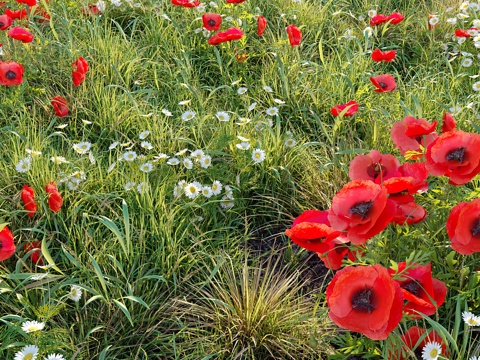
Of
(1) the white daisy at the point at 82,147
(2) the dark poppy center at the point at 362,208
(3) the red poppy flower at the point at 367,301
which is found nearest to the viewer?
(3) the red poppy flower at the point at 367,301

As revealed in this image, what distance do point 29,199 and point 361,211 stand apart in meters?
1.14

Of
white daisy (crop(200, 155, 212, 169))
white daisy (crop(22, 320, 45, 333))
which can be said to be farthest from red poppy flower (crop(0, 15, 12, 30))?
white daisy (crop(22, 320, 45, 333))

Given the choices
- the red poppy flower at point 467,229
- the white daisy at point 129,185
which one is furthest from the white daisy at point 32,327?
the red poppy flower at point 467,229

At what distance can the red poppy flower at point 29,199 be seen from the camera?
202 centimetres

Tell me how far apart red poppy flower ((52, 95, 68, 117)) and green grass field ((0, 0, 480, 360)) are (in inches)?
3.6

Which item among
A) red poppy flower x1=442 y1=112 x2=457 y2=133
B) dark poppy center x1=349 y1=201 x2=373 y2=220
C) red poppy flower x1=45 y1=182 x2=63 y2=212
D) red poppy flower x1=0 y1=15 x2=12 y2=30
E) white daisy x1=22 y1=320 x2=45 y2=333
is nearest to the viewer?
dark poppy center x1=349 y1=201 x2=373 y2=220

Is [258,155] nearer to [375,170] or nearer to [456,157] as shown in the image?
[375,170]

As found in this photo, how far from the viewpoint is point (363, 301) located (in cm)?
138

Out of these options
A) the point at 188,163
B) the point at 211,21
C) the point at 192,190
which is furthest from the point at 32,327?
the point at 211,21

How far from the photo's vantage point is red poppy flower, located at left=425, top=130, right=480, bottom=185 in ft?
5.00

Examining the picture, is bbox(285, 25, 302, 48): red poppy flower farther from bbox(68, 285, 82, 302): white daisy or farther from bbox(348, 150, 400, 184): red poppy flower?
bbox(68, 285, 82, 302): white daisy

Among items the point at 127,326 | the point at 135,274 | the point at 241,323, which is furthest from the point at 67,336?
the point at 241,323

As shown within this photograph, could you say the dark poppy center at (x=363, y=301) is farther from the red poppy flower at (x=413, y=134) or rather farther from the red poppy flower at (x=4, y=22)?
the red poppy flower at (x=4, y=22)

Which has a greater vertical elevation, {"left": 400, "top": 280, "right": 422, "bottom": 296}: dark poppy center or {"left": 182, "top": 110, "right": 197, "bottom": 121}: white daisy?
{"left": 400, "top": 280, "right": 422, "bottom": 296}: dark poppy center
